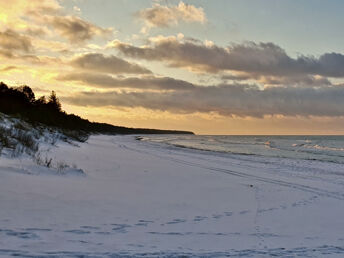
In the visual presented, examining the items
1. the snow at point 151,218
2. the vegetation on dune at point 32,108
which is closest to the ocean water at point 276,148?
the vegetation on dune at point 32,108

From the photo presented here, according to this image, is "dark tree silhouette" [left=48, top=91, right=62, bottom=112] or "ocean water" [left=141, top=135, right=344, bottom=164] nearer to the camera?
"ocean water" [left=141, top=135, right=344, bottom=164]

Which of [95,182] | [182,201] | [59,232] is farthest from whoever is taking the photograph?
[95,182]

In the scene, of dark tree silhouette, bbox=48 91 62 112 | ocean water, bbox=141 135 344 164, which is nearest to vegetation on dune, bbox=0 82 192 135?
dark tree silhouette, bbox=48 91 62 112

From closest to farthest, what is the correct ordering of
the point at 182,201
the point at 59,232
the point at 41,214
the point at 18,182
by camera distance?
the point at 59,232
the point at 41,214
the point at 18,182
the point at 182,201

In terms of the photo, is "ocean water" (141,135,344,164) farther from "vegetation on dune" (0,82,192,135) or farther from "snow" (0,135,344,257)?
"snow" (0,135,344,257)

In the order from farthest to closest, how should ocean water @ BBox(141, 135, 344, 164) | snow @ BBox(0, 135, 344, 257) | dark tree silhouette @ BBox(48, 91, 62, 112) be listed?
dark tree silhouette @ BBox(48, 91, 62, 112) → ocean water @ BBox(141, 135, 344, 164) → snow @ BBox(0, 135, 344, 257)

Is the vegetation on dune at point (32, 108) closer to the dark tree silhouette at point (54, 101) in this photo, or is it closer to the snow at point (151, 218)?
the dark tree silhouette at point (54, 101)

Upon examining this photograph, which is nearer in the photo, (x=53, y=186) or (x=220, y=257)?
(x=220, y=257)

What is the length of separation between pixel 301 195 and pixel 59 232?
7732mm

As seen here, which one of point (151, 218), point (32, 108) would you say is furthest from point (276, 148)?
point (151, 218)

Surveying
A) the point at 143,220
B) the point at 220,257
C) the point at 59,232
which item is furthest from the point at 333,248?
the point at 59,232

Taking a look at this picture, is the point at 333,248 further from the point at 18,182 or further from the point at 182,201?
the point at 18,182

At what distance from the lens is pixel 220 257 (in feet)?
15.3

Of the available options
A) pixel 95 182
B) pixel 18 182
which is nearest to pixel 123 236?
pixel 18 182
